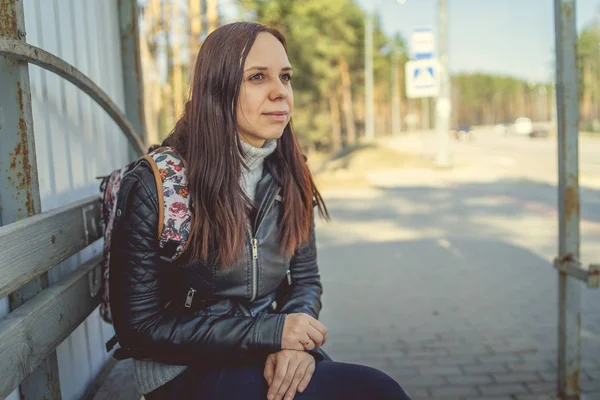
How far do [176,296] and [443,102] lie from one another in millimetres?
21952

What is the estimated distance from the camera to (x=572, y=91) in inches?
128

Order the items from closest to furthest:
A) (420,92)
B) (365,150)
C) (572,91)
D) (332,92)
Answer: (572,91)
(420,92)
(365,150)
(332,92)

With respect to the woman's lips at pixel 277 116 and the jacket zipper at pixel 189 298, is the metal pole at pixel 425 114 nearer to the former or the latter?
the woman's lips at pixel 277 116

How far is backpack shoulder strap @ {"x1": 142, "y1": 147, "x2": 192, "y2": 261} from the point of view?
197 centimetres

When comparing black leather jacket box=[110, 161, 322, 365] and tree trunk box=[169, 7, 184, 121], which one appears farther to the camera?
tree trunk box=[169, 7, 184, 121]

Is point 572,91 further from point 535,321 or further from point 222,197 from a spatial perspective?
point 535,321

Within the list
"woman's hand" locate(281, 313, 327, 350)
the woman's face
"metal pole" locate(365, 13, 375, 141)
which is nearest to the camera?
"woman's hand" locate(281, 313, 327, 350)

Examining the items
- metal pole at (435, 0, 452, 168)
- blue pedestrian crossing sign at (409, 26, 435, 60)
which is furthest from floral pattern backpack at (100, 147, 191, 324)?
metal pole at (435, 0, 452, 168)

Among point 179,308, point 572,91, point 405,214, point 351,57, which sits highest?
point 351,57

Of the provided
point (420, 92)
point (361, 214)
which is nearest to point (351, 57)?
point (420, 92)

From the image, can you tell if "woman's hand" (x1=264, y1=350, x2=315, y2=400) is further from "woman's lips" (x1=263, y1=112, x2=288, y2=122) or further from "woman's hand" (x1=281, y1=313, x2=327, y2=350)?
"woman's lips" (x1=263, y1=112, x2=288, y2=122)

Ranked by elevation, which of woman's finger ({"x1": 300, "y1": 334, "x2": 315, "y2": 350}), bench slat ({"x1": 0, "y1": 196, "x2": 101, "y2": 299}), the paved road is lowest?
the paved road

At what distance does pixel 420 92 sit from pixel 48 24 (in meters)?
17.0

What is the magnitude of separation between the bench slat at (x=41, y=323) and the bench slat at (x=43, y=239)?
4.3 inches
